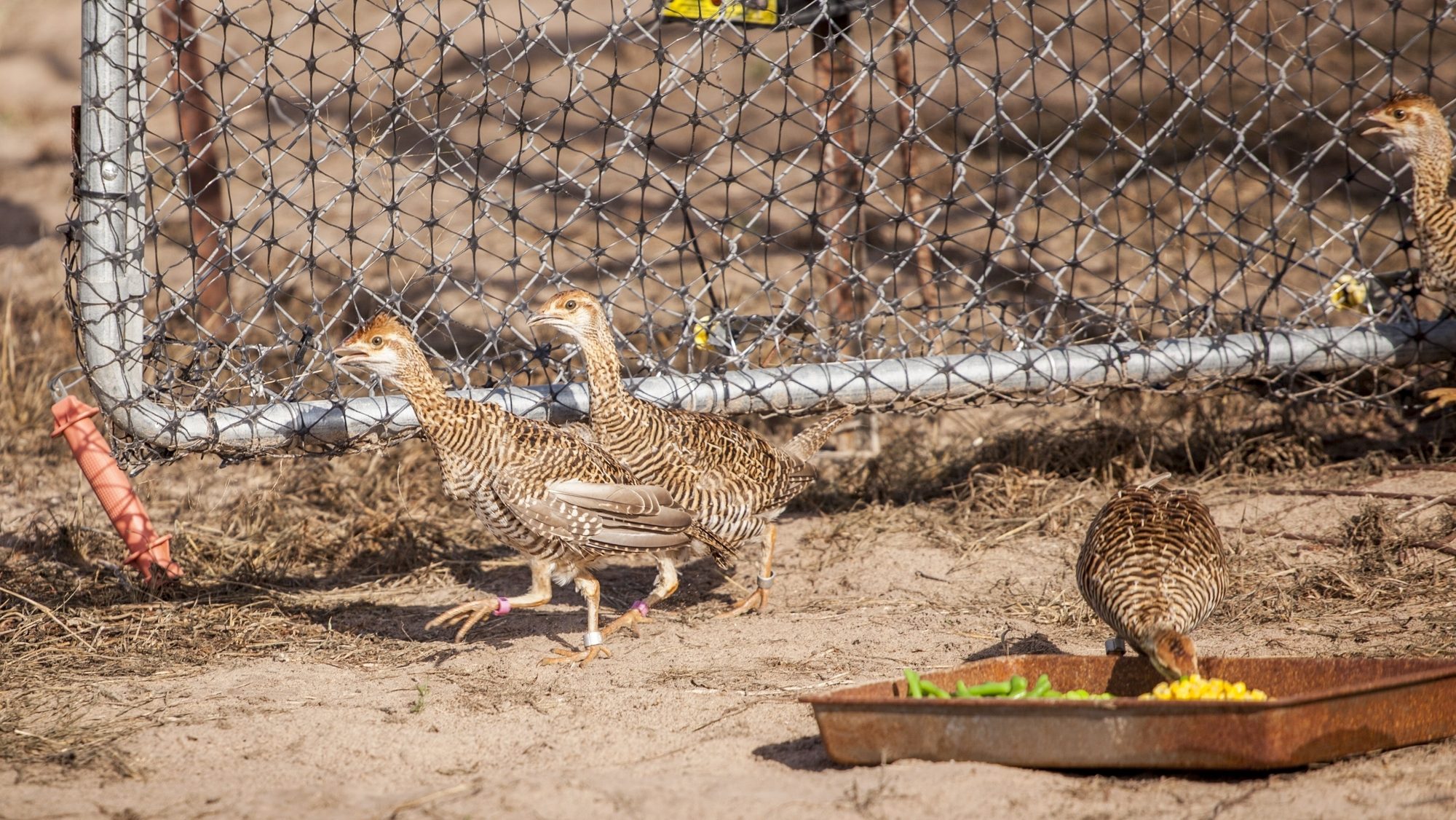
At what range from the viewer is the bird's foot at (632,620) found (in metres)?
5.36

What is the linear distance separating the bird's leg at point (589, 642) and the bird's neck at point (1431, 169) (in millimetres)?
4207

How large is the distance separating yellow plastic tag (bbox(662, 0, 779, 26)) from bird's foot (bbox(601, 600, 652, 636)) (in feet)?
8.11

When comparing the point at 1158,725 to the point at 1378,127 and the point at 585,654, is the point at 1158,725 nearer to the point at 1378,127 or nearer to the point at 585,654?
the point at 585,654

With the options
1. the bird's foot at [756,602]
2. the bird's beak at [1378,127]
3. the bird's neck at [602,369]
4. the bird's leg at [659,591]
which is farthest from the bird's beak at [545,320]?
the bird's beak at [1378,127]

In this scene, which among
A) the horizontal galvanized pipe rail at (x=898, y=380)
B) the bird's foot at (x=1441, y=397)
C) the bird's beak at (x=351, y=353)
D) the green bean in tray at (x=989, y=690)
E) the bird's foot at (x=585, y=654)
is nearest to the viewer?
the green bean in tray at (x=989, y=690)

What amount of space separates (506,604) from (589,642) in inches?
16.3

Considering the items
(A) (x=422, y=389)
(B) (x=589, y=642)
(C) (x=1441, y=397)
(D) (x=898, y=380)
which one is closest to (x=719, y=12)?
(D) (x=898, y=380)

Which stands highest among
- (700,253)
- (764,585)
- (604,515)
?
(700,253)

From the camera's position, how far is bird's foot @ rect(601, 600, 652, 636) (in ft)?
17.6

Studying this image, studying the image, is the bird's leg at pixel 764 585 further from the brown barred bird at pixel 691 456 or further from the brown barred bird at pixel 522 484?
Answer: the brown barred bird at pixel 522 484

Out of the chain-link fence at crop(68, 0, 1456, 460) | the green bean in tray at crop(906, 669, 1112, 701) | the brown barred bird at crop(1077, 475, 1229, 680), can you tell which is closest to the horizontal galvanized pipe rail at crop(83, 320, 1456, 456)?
the chain-link fence at crop(68, 0, 1456, 460)

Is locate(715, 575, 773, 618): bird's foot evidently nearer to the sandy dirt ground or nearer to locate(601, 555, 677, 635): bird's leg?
the sandy dirt ground

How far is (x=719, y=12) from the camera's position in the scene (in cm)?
569

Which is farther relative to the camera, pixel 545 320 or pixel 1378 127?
pixel 1378 127
